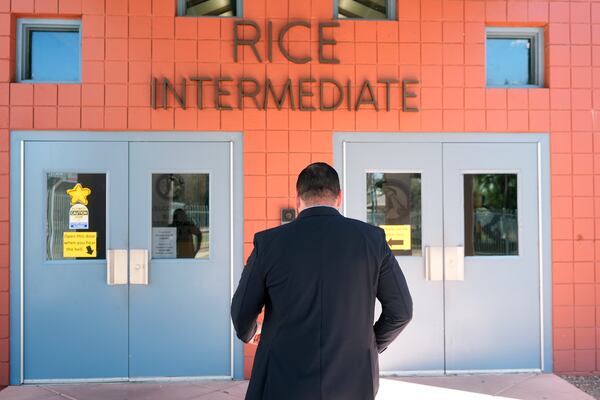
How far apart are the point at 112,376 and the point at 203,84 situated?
2947mm

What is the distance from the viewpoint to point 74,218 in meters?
5.61

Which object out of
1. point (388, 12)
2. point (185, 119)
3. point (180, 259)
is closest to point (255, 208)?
point (180, 259)

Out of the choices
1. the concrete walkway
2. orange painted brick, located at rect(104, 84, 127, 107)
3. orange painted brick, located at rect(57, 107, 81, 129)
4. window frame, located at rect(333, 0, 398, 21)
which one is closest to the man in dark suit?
the concrete walkway

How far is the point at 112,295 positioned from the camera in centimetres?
557

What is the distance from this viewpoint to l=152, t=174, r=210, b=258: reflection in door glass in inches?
223

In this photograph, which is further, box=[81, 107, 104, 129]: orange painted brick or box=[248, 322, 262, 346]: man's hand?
box=[81, 107, 104, 129]: orange painted brick

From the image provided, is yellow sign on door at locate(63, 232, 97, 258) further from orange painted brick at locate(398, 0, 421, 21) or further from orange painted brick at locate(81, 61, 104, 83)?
orange painted brick at locate(398, 0, 421, 21)

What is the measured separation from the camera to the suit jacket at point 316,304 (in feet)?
7.88

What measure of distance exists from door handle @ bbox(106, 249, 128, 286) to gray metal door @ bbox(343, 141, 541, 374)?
2234 mm

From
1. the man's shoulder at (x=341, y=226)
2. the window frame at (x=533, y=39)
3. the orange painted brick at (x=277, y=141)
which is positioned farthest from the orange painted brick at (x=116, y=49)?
the man's shoulder at (x=341, y=226)

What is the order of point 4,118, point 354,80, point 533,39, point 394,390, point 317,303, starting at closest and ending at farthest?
point 317,303 → point 394,390 → point 4,118 → point 354,80 → point 533,39

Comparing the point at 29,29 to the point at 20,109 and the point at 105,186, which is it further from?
the point at 105,186

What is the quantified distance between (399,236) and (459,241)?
1.98ft

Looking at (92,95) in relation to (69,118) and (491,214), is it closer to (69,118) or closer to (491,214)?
(69,118)
